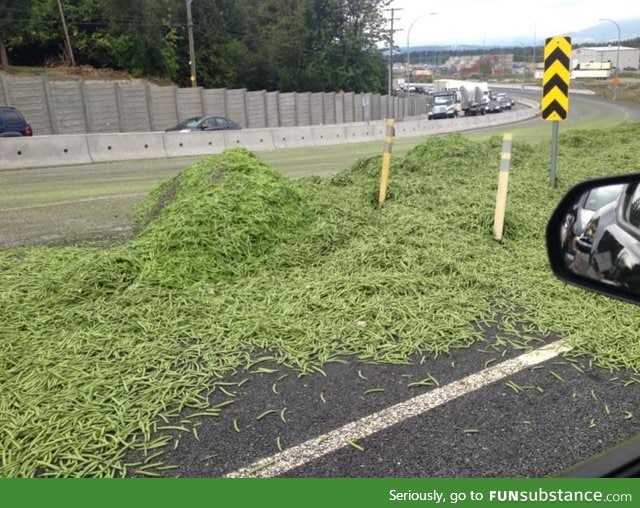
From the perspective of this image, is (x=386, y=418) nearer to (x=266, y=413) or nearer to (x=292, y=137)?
(x=266, y=413)

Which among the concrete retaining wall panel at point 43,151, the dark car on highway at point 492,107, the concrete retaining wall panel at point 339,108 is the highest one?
the concrete retaining wall panel at point 43,151

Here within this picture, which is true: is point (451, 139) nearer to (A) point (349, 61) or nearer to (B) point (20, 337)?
(B) point (20, 337)

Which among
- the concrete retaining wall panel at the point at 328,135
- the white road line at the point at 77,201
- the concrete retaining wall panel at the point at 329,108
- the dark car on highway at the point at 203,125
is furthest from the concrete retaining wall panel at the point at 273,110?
the white road line at the point at 77,201

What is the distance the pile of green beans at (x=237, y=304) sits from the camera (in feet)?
11.2

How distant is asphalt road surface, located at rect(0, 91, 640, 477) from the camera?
2.94m

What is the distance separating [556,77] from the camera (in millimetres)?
8945

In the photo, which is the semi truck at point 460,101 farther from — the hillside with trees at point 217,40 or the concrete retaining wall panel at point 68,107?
the concrete retaining wall panel at point 68,107

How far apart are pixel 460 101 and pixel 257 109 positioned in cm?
2294

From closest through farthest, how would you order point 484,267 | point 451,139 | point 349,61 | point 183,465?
point 183,465 < point 484,267 < point 451,139 < point 349,61

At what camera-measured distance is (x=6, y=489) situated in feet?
8.97

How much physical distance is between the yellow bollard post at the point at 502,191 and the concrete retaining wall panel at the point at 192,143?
16.2m

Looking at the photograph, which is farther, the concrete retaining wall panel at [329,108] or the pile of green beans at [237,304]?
the concrete retaining wall panel at [329,108]

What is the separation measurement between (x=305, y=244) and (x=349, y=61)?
70.0 metres

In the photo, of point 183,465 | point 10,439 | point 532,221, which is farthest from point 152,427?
point 532,221
